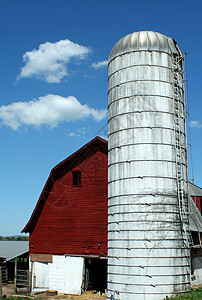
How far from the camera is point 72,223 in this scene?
23078mm

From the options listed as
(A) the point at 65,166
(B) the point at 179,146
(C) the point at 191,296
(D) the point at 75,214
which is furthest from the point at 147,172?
(A) the point at 65,166

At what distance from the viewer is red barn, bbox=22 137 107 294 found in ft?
72.4

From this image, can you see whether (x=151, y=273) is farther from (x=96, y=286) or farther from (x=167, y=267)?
(x=96, y=286)

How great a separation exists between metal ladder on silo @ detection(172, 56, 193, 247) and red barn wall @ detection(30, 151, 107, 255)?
20.7ft

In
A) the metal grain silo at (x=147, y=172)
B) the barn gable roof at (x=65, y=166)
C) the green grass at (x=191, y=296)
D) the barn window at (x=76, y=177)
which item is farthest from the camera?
the barn window at (x=76, y=177)

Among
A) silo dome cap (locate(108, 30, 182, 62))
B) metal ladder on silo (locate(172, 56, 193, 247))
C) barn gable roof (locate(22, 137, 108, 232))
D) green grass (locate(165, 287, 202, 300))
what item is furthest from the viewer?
barn gable roof (locate(22, 137, 108, 232))

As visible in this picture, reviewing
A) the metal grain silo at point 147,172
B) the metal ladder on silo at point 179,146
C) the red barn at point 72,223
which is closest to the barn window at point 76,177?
the red barn at point 72,223

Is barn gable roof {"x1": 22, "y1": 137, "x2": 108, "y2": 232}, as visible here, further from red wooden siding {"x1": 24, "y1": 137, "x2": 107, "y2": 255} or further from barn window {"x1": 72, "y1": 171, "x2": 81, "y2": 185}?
barn window {"x1": 72, "y1": 171, "x2": 81, "y2": 185}

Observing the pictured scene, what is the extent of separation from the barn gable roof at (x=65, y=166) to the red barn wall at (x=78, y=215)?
280 mm

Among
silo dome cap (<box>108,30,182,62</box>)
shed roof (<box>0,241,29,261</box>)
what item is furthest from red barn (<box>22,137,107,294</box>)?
silo dome cap (<box>108,30,182,62</box>)

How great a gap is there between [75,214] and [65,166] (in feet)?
11.3

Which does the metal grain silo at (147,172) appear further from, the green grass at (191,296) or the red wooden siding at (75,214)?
the red wooden siding at (75,214)

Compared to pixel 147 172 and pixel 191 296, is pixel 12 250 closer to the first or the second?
pixel 147 172

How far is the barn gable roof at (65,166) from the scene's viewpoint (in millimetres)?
23281
